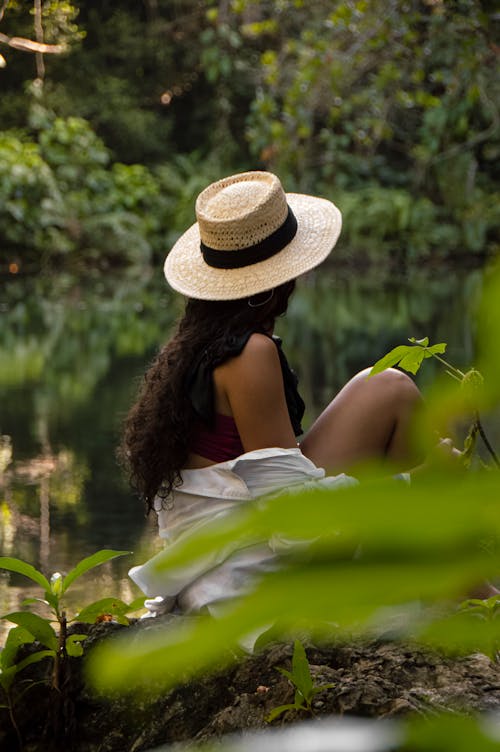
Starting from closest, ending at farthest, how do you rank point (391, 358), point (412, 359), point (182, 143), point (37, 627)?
point (391, 358), point (412, 359), point (37, 627), point (182, 143)

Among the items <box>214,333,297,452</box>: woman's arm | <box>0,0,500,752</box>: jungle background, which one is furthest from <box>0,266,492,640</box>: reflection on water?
<box>214,333,297,452</box>: woman's arm

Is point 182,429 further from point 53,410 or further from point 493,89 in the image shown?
point 493,89

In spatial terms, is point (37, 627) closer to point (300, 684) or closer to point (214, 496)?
point (300, 684)

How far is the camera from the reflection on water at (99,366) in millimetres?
4016

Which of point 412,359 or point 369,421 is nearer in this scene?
point 412,359

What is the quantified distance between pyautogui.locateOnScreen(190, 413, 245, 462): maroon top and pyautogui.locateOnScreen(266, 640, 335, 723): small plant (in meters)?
0.72

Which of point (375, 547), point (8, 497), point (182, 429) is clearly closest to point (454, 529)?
point (375, 547)

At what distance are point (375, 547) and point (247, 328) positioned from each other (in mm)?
2208

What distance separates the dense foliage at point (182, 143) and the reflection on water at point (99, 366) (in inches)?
57.1

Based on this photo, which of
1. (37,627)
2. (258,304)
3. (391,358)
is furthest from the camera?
(258,304)

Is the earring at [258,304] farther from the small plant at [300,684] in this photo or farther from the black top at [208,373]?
the small plant at [300,684]

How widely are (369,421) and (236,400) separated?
0.37 metres

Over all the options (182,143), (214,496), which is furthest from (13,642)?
(182,143)

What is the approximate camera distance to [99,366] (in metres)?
8.54
